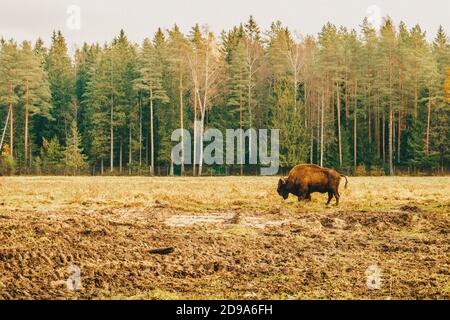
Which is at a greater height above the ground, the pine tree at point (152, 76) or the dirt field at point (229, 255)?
the pine tree at point (152, 76)

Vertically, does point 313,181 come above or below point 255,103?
below

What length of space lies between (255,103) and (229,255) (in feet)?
153

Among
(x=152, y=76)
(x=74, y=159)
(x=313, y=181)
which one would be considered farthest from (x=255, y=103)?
(x=313, y=181)

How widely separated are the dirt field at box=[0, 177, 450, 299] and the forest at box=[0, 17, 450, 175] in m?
34.6

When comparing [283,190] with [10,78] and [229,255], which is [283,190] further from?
[10,78]

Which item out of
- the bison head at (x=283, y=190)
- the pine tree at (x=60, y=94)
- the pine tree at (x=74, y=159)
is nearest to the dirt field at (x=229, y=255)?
the bison head at (x=283, y=190)

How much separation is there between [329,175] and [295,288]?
12.4 metres

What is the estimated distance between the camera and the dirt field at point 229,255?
8086 millimetres

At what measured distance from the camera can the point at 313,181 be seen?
20.4 metres

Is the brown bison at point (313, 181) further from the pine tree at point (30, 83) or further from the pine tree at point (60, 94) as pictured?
the pine tree at point (60, 94)

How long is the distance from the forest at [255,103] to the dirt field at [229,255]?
34.6 metres
